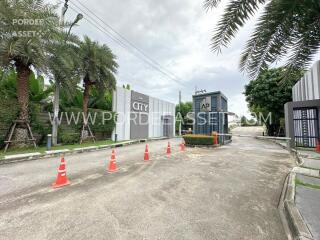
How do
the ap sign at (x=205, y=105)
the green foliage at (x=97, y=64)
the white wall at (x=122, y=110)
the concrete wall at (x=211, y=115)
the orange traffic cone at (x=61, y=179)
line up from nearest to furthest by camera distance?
the orange traffic cone at (x=61, y=179) < the green foliage at (x=97, y=64) < the concrete wall at (x=211, y=115) < the ap sign at (x=205, y=105) < the white wall at (x=122, y=110)

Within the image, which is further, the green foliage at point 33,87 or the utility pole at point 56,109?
the utility pole at point 56,109

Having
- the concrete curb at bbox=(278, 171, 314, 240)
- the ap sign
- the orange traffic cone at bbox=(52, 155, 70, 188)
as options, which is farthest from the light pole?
the concrete curb at bbox=(278, 171, 314, 240)

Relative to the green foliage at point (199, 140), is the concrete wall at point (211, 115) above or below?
above

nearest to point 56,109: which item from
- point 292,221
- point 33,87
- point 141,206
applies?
point 33,87

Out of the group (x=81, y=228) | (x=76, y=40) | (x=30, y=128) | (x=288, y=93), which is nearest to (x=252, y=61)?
(x=81, y=228)

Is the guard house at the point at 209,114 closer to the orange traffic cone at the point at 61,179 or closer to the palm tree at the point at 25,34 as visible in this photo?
the palm tree at the point at 25,34

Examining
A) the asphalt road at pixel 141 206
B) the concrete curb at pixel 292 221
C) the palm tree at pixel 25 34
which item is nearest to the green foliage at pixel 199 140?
the asphalt road at pixel 141 206

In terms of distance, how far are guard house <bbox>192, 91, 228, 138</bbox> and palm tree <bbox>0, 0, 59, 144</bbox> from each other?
12307 mm

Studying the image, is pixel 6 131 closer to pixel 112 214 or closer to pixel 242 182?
pixel 112 214

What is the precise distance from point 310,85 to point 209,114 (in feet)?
23.4

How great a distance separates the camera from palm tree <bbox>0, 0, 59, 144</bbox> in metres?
7.76

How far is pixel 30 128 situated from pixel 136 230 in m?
10.8

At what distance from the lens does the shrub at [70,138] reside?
12.2 m

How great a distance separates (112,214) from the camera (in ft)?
10.1
